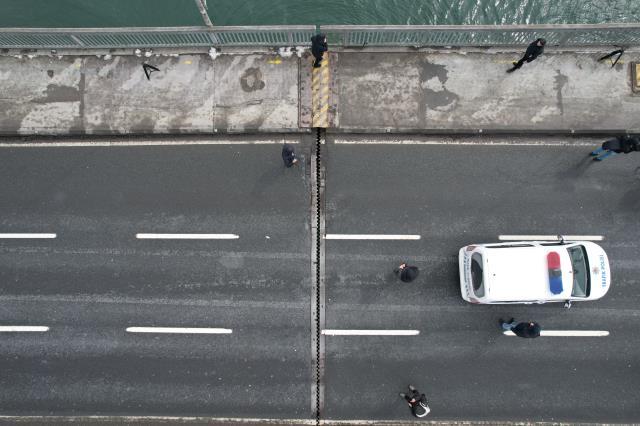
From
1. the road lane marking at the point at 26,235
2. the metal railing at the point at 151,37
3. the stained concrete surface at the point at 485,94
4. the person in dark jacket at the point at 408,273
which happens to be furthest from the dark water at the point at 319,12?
the person in dark jacket at the point at 408,273

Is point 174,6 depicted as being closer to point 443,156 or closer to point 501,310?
point 443,156

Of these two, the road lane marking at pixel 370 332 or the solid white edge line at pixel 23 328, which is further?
the solid white edge line at pixel 23 328

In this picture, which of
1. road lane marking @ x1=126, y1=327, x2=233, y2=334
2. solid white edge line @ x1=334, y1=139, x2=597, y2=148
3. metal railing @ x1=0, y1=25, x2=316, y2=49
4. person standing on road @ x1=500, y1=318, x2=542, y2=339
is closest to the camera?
person standing on road @ x1=500, y1=318, x2=542, y2=339

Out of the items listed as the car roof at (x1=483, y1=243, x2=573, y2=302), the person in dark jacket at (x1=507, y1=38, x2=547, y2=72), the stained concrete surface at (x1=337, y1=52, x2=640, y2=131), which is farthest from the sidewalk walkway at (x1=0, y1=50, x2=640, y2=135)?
the car roof at (x1=483, y1=243, x2=573, y2=302)

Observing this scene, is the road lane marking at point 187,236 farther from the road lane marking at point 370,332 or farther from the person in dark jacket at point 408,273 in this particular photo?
the person in dark jacket at point 408,273

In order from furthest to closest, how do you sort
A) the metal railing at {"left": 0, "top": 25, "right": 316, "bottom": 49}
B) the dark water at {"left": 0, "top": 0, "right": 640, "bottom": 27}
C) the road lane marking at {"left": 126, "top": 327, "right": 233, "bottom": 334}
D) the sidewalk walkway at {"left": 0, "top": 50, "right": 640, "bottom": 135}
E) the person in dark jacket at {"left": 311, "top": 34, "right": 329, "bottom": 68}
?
the dark water at {"left": 0, "top": 0, "right": 640, "bottom": 27} < the sidewalk walkway at {"left": 0, "top": 50, "right": 640, "bottom": 135} < the road lane marking at {"left": 126, "top": 327, "right": 233, "bottom": 334} < the metal railing at {"left": 0, "top": 25, "right": 316, "bottom": 49} < the person in dark jacket at {"left": 311, "top": 34, "right": 329, "bottom": 68}

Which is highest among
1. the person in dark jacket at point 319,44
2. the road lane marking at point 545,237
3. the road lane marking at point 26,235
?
the person in dark jacket at point 319,44

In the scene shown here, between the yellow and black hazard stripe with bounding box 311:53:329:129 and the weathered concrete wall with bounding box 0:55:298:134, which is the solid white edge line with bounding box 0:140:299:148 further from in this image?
the yellow and black hazard stripe with bounding box 311:53:329:129

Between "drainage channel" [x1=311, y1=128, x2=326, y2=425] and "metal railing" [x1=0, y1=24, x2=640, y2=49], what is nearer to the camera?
"metal railing" [x1=0, y1=24, x2=640, y2=49]
